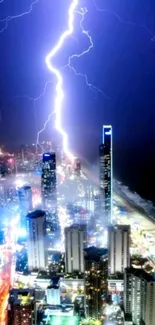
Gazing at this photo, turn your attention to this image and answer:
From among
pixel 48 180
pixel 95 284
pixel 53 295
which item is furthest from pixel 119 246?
pixel 48 180

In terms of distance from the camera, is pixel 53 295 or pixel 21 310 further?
pixel 53 295

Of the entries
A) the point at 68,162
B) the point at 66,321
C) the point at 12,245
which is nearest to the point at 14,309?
the point at 66,321

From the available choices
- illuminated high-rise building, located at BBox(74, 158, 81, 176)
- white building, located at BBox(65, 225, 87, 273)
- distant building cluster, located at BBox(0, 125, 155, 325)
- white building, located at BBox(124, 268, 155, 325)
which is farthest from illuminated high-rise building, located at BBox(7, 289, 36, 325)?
illuminated high-rise building, located at BBox(74, 158, 81, 176)

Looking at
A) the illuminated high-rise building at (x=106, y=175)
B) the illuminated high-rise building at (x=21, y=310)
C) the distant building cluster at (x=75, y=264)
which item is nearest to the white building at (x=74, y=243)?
the distant building cluster at (x=75, y=264)

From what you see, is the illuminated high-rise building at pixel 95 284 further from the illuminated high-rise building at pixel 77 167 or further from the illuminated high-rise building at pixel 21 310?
the illuminated high-rise building at pixel 77 167

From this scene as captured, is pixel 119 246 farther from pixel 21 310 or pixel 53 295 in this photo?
pixel 21 310

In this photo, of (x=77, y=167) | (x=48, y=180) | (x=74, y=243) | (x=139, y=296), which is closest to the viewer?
(x=139, y=296)
